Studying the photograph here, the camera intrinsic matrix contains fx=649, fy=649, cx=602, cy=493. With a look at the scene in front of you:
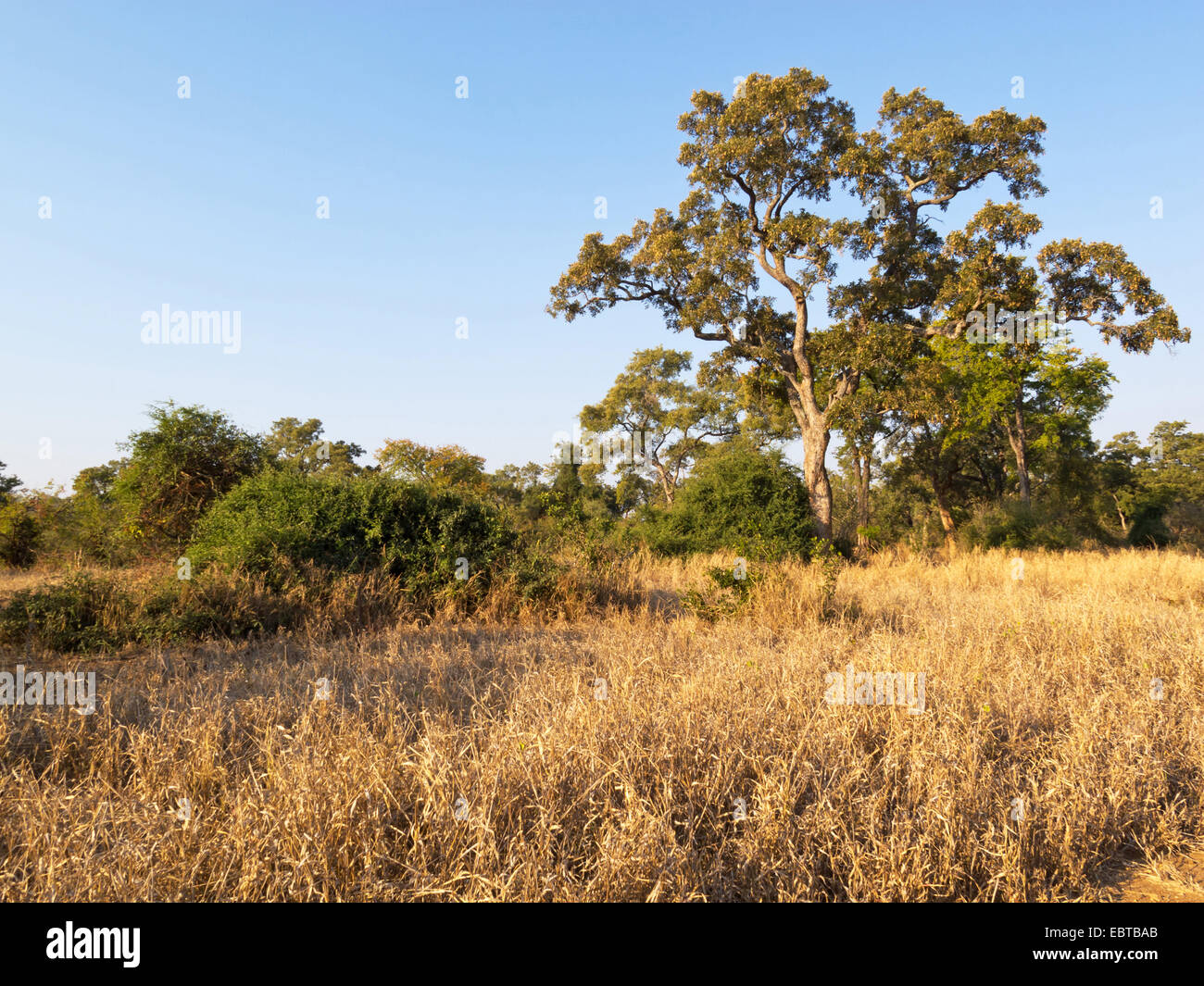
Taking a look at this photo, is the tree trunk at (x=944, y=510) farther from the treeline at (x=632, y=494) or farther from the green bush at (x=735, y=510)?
the green bush at (x=735, y=510)

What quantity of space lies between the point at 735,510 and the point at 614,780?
51.2 ft

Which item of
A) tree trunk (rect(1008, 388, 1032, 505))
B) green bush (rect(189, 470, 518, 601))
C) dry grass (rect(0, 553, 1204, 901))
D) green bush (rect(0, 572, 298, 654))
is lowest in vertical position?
dry grass (rect(0, 553, 1204, 901))

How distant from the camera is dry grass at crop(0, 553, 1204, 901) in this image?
2.66 metres

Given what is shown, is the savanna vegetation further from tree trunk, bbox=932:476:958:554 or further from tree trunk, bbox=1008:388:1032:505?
tree trunk, bbox=1008:388:1032:505

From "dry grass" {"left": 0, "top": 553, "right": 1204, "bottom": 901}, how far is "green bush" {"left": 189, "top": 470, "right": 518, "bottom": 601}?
3.30m

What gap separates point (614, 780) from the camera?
3297 millimetres

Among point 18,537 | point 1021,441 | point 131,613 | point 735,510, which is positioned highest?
point 1021,441

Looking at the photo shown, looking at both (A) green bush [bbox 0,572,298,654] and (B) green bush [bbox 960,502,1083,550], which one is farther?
(B) green bush [bbox 960,502,1083,550]

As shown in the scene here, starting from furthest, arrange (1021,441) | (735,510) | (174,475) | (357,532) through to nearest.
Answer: (1021,441) < (735,510) < (174,475) < (357,532)

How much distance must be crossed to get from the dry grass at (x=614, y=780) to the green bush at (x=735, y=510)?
38.4 feet

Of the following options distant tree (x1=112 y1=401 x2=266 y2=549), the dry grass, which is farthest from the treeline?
the dry grass

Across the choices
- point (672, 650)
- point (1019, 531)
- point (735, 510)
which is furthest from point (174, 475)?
point (1019, 531)

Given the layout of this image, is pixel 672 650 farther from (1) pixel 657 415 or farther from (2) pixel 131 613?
(1) pixel 657 415

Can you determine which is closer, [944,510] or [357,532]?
[357,532]
